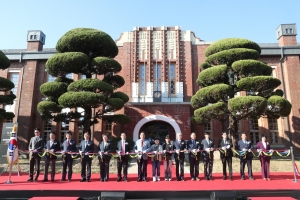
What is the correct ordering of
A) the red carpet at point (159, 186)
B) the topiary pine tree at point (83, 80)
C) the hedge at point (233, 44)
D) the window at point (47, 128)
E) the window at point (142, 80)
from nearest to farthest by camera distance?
the red carpet at point (159, 186) < the topiary pine tree at point (83, 80) < the hedge at point (233, 44) < the window at point (142, 80) < the window at point (47, 128)

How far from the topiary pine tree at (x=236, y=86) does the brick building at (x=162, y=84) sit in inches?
120

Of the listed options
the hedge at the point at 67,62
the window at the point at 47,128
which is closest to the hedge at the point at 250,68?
the hedge at the point at 67,62

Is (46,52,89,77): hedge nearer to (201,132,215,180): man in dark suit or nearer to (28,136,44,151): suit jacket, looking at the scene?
(28,136,44,151): suit jacket

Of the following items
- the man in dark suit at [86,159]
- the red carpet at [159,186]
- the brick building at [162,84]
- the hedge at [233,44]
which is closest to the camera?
the red carpet at [159,186]

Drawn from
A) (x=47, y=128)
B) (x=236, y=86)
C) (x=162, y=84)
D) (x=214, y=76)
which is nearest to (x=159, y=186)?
(x=214, y=76)

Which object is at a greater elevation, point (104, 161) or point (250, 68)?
point (250, 68)

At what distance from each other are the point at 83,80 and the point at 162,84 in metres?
5.67

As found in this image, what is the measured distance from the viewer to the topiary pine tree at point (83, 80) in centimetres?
975

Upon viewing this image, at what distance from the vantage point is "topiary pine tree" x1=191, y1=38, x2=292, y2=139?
32.2ft

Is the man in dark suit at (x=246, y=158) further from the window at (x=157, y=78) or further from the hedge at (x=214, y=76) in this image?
the window at (x=157, y=78)

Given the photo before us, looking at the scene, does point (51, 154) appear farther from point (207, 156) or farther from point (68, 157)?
point (207, 156)

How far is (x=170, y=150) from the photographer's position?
701 centimetres

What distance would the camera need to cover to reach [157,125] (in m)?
14.7

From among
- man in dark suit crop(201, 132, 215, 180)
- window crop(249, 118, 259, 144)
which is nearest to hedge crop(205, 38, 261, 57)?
window crop(249, 118, 259, 144)
